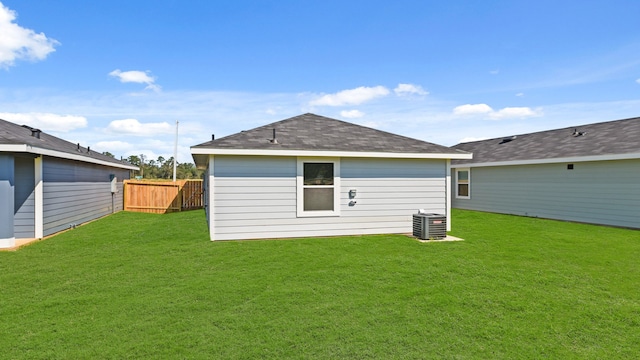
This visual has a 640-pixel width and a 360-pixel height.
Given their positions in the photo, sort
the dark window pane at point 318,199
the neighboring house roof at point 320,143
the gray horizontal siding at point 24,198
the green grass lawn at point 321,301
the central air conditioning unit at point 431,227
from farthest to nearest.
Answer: the dark window pane at point 318,199 < the gray horizontal siding at point 24,198 < the central air conditioning unit at point 431,227 < the neighboring house roof at point 320,143 < the green grass lawn at point 321,301

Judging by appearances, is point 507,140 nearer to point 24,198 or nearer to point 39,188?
point 39,188

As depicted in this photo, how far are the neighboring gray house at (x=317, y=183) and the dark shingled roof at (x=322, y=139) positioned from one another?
0.03 meters

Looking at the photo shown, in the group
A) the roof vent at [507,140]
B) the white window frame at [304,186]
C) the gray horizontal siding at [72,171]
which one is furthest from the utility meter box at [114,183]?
the roof vent at [507,140]

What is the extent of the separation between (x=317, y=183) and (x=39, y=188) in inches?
293

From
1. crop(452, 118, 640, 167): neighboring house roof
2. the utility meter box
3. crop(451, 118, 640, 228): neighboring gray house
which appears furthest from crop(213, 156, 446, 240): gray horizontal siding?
the utility meter box

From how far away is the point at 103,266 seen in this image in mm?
5598

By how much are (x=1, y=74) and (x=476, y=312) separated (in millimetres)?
18887

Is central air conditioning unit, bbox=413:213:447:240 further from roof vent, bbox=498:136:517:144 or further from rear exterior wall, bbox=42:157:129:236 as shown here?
roof vent, bbox=498:136:517:144

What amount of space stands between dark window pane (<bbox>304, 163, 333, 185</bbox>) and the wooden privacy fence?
10.4 metres

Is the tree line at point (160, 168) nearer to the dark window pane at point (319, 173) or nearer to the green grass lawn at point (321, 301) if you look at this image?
the dark window pane at point (319, 173)

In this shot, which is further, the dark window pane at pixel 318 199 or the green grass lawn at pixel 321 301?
the dark window pane at pixel 318 199

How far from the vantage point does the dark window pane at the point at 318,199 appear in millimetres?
8211

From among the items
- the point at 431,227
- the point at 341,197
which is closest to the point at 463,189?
the point at 431,227

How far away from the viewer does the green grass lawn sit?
9.61 ft
